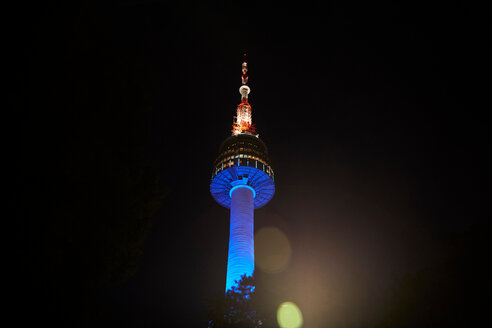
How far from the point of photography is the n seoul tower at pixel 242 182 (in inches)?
2224

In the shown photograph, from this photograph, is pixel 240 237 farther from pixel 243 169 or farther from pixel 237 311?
pixel 237 311

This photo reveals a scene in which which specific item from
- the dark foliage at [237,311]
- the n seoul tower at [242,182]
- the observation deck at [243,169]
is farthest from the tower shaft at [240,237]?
the dark foliage at [237,311]

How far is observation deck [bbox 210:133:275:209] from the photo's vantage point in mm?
61281

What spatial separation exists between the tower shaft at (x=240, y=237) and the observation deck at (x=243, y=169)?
69.0 inches

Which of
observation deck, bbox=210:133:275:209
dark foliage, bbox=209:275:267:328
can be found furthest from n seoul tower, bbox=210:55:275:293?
dark foliage, bbox=209:275:267:328

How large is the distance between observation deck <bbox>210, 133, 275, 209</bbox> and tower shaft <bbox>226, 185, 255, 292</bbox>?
1752mm

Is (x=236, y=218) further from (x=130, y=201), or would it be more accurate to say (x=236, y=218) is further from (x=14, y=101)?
(x=14, y=101)

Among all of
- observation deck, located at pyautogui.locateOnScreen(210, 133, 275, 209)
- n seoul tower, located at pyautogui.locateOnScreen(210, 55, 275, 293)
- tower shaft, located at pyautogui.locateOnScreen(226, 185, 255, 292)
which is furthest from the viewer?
observation deck, located at pyautogui.locateOnScreen(210, 133, 275, 209)

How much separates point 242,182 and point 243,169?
228 centimetres

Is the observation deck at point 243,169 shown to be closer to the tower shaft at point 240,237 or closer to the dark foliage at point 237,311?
the tower shaft at point 240,237

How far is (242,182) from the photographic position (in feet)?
204

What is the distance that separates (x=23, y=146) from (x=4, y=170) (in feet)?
2.96

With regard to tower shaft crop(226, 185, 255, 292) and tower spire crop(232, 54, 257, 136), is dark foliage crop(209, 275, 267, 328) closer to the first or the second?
tower shaft crop(226, 185, 255, 292)

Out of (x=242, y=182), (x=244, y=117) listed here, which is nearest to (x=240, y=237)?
(x=242, y=182)
